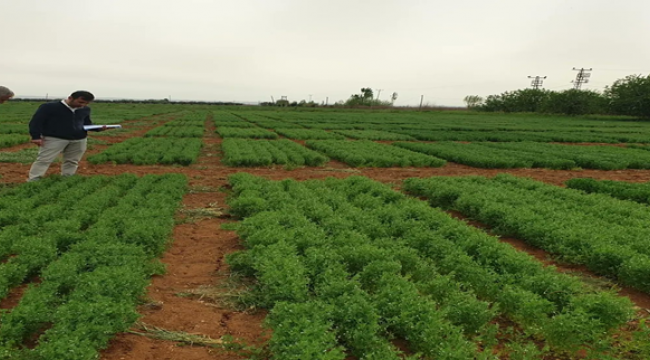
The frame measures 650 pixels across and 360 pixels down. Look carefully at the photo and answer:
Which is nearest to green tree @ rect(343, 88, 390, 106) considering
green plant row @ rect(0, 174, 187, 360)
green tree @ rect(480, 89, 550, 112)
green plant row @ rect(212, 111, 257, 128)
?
green tree @ rect(480, 89, 550, 112)

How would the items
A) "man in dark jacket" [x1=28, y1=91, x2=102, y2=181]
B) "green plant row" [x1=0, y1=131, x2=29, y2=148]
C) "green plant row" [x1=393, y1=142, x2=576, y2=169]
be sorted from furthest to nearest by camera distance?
"green plant row" [x1=0, y1=131, x2=29, y2=148], "green plant row" [x1=393, y1=142, x2=576, y2=169], "man in dark jacket" [x1=28, y1=91, x2=102, y2=181]

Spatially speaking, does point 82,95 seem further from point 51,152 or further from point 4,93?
point 4,93

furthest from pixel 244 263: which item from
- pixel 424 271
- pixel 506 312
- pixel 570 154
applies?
pixel 570 154

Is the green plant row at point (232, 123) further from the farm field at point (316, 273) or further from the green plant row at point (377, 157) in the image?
the farm field at point (316, 273)

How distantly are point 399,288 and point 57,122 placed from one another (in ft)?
33.2

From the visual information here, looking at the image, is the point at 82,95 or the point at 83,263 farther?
the point at 82,95

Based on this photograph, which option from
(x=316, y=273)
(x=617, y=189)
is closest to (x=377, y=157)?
(x=617, y=189)

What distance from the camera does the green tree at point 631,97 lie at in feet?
246

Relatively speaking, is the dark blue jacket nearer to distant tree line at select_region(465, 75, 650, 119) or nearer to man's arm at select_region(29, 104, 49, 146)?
man's arm at select_region(29, 104, 49, 146)

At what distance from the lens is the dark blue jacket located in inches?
387

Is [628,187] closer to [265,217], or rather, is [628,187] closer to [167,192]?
[265,217]

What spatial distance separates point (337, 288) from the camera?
4.91 meters

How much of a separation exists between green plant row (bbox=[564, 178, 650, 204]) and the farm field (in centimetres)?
9

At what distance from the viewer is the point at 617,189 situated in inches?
474
